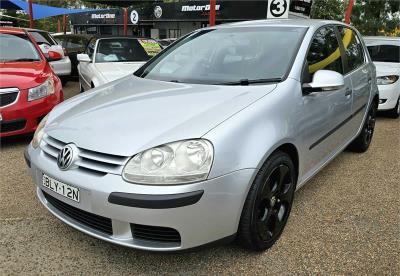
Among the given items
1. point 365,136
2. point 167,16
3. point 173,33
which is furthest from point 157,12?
point 365,136

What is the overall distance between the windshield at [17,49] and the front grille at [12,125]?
1336 millimetres

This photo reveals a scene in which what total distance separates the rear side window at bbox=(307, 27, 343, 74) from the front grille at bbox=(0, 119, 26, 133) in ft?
10.9

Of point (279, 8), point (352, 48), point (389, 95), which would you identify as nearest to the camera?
point (352, 48)

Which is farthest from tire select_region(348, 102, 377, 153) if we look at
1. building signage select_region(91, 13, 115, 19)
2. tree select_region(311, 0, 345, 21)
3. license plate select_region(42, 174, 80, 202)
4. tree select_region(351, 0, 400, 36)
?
building signage select_region(91, 13, 115, 19)

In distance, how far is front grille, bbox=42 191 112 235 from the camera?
2297mm

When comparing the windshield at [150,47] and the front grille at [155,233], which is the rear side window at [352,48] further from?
the windshield at [150,47]

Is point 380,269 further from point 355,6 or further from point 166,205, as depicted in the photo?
point 355,6

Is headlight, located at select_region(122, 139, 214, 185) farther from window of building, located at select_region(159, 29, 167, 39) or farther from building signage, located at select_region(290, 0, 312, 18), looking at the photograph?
window of building, located at select_region(159, 29, 167, 39)

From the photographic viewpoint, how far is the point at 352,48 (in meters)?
4.28

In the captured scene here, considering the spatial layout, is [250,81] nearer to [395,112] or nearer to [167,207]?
[167,207]

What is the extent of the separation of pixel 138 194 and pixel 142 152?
23 cm

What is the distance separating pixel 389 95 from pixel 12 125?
5638mm

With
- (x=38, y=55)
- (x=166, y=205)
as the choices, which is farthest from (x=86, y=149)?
(x=38, y=55)

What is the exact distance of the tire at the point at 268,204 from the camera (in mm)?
2369
